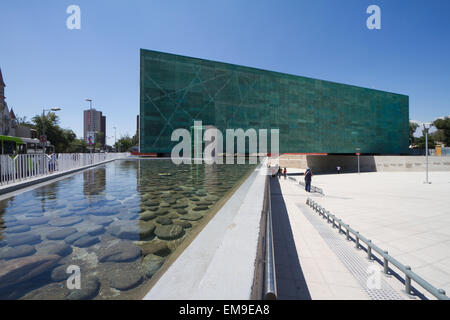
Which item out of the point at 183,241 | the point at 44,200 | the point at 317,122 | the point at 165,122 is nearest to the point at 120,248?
the point at 183,241

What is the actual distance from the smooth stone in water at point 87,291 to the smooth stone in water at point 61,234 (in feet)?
4.53

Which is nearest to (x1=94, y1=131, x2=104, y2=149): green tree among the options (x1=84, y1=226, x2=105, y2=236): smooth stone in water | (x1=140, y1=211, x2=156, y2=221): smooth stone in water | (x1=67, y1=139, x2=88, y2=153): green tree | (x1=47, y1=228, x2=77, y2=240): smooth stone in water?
(x1=67, y1=139, x2=88, y2=153): green tree

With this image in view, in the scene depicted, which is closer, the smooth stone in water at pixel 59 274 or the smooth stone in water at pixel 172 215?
the smooth stone in water at pixel 59 274

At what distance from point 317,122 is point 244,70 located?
21.3 m

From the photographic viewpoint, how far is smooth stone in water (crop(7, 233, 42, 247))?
283 centimetres

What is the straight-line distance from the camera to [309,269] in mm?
3754

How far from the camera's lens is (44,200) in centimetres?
526

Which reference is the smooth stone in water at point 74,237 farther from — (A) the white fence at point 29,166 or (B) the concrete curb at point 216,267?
(A) the white fence at point 29,166

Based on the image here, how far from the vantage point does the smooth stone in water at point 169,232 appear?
3102 mm

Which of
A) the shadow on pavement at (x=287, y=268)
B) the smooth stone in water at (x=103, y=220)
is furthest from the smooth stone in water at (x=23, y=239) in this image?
the shadow on pavement at (x=287, y=268)

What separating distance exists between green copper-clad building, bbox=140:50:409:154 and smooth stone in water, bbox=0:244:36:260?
34469mm

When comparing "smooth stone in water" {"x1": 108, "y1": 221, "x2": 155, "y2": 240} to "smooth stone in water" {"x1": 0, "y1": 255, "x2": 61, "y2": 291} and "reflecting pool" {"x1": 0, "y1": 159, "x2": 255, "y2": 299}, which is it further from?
"smooth stone in water" {"x1": 0, "y1": 255, "x2": 61, "y2": 291}

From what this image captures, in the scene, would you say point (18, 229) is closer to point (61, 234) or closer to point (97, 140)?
point (61, 234)
